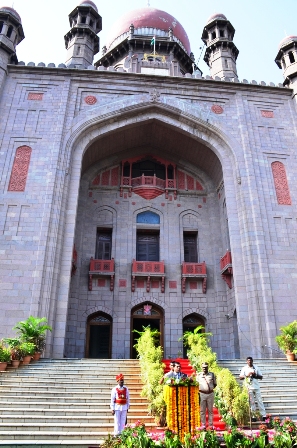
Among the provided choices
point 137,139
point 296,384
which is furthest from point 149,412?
point 137,139

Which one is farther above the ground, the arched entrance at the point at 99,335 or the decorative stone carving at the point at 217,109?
the decorative stone carving at the point at 217,109

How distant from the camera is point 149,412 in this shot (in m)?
7.86

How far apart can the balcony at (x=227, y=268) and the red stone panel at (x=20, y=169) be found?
9.66 m

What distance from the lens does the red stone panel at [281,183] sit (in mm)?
16984

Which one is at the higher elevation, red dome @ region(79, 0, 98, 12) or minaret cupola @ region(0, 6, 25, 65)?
red dome @ region(79, 0, 98, 12)

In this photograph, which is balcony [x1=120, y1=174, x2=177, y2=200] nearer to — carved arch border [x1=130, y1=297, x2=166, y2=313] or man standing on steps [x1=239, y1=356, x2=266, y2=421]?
carved arch border [x1=130, y1=297, x2=166, y2=313]

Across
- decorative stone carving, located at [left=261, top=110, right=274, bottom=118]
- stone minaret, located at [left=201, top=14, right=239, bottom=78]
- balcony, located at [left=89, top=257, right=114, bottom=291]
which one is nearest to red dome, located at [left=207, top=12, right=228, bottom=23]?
stone minaret, located at [left=201, top=14, right=239, bottom=78]

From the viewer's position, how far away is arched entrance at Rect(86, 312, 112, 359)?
16484 mm

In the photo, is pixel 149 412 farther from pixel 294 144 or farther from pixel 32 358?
pixel 294 144

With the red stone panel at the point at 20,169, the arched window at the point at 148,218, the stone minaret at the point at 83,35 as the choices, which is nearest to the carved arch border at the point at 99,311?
the arched window at the point at 148,218

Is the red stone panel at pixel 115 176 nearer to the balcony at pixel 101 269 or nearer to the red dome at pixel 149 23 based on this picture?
the balcony at pixel 101 269

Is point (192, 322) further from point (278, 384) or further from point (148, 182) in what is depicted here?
point (148, 182)

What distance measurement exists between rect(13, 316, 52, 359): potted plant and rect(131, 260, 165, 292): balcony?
572 centimetres

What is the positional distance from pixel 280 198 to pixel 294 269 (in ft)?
11.5
